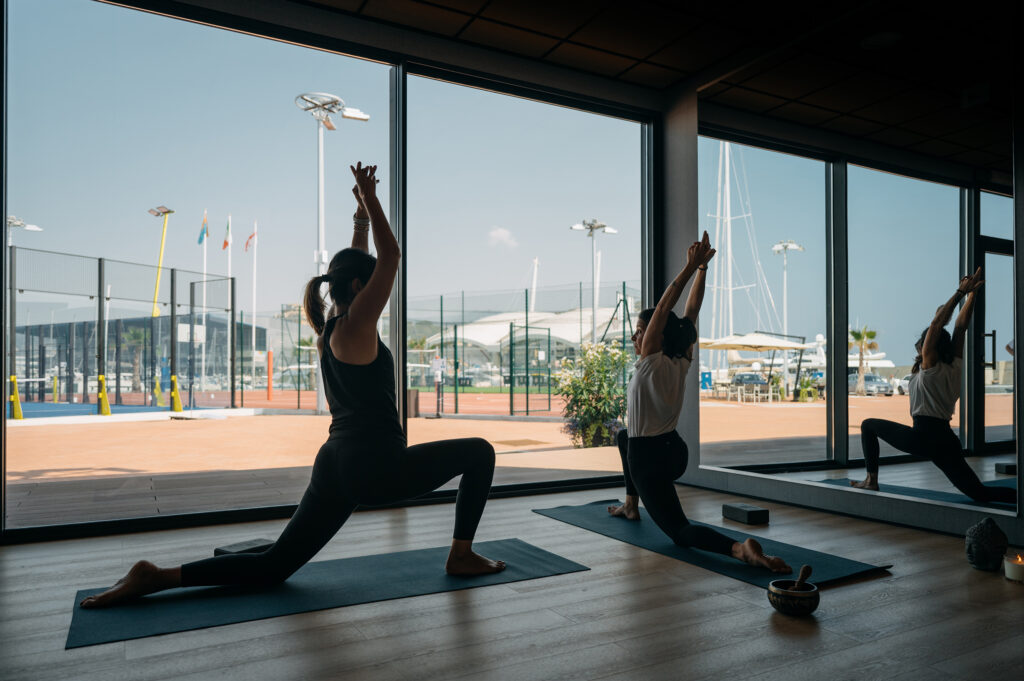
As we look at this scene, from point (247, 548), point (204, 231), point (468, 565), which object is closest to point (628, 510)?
point (468, 565)

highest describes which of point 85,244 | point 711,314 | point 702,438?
point 85,244

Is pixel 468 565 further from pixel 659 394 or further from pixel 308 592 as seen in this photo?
pixel 659 394

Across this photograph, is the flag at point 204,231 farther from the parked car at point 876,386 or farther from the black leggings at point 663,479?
the parked car at point 876,386

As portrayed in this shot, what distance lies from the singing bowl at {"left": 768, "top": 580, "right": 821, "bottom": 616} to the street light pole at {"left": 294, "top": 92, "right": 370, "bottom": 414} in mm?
4410

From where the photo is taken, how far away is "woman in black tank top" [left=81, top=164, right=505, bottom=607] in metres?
2.29

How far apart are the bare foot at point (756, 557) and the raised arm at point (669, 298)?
922mm

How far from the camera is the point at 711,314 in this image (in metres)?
4.87

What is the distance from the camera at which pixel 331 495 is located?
7.70 feet

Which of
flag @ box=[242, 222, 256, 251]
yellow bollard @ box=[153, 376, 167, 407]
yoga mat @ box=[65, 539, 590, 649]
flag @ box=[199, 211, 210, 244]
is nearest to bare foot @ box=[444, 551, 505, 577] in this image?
yoga mat @ box=[65, 539, 590, 649]

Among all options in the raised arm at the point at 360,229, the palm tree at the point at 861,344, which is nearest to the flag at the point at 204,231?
the raised arm at the point at 360,229

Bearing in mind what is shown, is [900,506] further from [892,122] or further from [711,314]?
[892,122]

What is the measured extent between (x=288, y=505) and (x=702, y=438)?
2.99 m

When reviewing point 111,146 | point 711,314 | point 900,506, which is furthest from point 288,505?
point 111,146

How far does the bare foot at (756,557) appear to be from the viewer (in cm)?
→ 271
